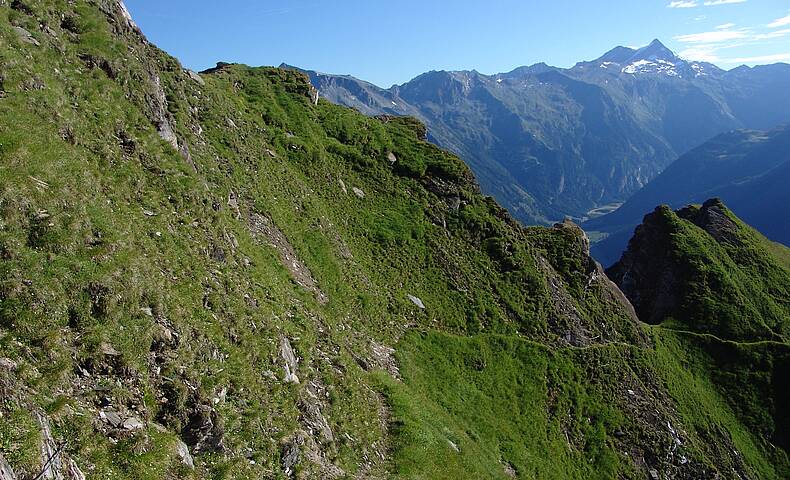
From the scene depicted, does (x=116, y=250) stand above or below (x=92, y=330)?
above

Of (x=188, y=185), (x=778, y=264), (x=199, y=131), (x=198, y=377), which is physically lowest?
(x=198, y=377)

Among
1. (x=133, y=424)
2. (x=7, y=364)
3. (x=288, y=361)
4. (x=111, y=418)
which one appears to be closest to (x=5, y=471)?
(x=7, y=364)

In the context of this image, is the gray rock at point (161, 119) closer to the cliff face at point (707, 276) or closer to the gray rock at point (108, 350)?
the gray rock at point (108, 350)

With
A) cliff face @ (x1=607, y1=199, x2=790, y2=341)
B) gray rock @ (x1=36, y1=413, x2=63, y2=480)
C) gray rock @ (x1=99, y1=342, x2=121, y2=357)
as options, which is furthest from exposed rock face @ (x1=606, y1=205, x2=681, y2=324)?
gray rock @ (x1=36, y1=413, x2=63, y2=480)

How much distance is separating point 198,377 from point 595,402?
41545 mm

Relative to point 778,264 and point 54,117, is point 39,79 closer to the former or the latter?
point 54,117

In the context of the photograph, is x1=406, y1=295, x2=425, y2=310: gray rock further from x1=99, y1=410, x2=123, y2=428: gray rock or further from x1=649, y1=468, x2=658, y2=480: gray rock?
x1=99, y1=410, x2=123, y2=428: gray rock

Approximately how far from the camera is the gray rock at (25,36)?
69.5 feet

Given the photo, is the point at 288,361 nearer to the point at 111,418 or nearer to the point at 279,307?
the point at 279,307

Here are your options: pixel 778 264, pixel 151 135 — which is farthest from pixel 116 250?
pixel 778 264

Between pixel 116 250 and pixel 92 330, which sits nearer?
pixel 92 330

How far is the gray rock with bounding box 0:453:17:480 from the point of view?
26.1ft

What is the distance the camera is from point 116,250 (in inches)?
594

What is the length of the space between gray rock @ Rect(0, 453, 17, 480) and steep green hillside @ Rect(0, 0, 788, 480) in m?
0.07
